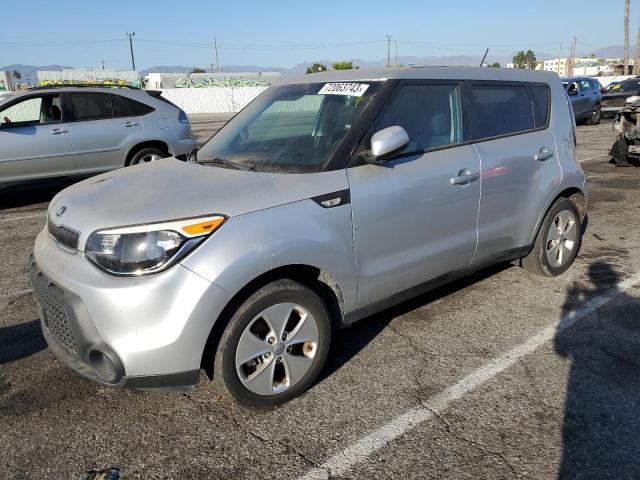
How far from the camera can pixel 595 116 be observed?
65.5 ft

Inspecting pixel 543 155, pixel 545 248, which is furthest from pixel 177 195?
pixel 545 248

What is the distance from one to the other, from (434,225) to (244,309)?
1.49 m

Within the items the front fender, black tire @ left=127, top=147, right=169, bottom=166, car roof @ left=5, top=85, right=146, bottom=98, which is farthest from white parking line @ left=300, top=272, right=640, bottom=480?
car roof @ left=5, top=85, right=146, bottom=98

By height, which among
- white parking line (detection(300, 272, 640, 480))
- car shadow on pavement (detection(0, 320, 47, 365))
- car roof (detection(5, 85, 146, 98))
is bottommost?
white parking line (detection(300, 272, 640, 480))

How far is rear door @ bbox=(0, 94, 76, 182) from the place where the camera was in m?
7.96

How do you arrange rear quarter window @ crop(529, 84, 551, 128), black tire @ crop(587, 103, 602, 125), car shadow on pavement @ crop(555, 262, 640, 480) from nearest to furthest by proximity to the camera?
1. car shadow on pavement @ crop(555, 262, 640, 480)
2. rear quarter window @ crop(529, 84, 551, 128)
3. black tire @ crop(587, 103, 602, 125)

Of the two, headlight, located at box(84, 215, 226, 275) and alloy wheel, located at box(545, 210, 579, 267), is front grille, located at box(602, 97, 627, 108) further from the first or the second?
headlight, located at box(84, 215, 226, 275)

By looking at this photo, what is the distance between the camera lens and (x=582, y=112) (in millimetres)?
19297

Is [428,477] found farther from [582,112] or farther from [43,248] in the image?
[582,112]

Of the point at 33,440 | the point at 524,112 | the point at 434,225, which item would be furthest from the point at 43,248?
the point at 524,112

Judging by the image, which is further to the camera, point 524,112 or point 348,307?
point 524,112

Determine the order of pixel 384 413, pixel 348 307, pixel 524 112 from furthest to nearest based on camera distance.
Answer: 1. pixel 524 112
2. pixel 348 307
3. pixel 384 413

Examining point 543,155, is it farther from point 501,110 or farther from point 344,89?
point 344,89

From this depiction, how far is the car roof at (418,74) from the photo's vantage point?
370 cm
